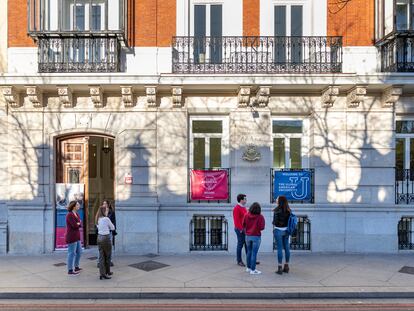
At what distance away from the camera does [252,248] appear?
7652 millimetres

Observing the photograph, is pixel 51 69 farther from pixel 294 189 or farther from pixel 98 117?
pixel 294 189

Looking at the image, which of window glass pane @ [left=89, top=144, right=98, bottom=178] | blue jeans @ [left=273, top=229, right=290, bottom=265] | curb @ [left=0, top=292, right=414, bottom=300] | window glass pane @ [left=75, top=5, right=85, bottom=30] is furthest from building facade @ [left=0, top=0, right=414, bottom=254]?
curb @ [left=0, top=292, right=414, bottom=300]

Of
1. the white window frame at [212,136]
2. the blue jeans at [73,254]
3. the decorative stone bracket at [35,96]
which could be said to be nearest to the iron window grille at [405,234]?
the white window frame at [212,136]

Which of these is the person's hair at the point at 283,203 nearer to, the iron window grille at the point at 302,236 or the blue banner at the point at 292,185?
the blue banner at the point at 292,185

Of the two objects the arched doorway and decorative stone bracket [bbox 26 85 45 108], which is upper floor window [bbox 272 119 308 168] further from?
decorative stone bracket [bbox 26 85 45 108]

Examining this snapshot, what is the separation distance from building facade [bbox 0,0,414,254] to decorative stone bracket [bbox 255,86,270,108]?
8 cm

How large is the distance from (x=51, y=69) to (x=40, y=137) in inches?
81.4

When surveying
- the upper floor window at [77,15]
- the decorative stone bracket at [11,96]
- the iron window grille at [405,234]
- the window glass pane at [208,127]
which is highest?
the upper floor window at [77,15]

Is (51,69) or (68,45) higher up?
(68,45)

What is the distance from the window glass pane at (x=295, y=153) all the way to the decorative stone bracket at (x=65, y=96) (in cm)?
691

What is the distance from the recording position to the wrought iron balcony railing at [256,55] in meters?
9.88

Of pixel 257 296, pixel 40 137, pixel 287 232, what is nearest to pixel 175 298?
pixel 257 296

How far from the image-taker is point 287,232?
775cm

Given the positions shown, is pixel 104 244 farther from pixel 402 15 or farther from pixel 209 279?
pixel 402 15
